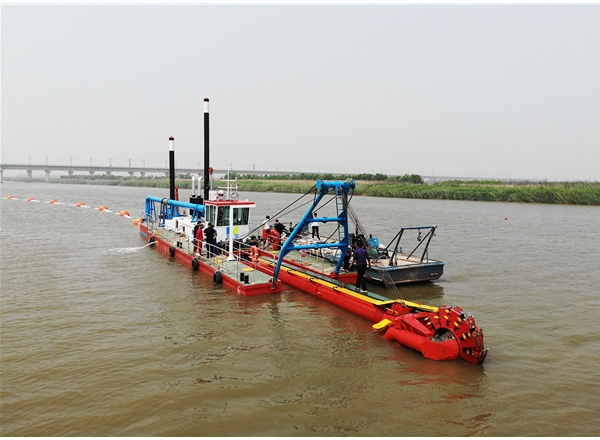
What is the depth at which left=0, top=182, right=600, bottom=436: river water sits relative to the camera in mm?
6938

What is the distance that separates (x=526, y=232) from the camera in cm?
3058

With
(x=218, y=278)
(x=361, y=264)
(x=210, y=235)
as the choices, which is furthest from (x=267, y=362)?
(x=210, y=235)

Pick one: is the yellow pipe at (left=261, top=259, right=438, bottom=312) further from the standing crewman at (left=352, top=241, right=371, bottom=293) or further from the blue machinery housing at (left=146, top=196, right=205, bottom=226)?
the blue machinery housing at (left=146, top=196, right=205, bottom=226)

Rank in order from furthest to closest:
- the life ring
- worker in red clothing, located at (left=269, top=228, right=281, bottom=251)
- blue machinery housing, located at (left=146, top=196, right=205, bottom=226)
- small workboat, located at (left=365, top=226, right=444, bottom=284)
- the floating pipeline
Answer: blue machinery housing, located at (left=146, top=196, right=205, bottom=226) < worker in red clothing, located at (left=269, top=228, right=281, bottom=251) < small workboat, located at (left=365, top=226, right=444, bottom=284) < the life ring < the floating pipeline

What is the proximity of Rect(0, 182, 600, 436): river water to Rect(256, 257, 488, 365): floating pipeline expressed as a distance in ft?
0.83

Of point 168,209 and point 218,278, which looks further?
point 168,209

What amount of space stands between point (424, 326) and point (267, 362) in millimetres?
3569

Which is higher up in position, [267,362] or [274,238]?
[274,238]

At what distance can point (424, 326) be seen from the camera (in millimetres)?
9422

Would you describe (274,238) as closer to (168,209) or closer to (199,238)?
(199,238)

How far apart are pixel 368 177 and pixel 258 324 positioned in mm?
77631

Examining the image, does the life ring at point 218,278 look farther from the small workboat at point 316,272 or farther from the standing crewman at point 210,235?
the standing crewman at point 210,235

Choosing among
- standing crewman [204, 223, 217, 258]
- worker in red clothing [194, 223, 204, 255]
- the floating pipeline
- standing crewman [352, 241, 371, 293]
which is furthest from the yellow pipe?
worker in red clothing [194, 223, 204, 255]

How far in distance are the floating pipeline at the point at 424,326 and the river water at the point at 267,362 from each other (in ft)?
0.83
